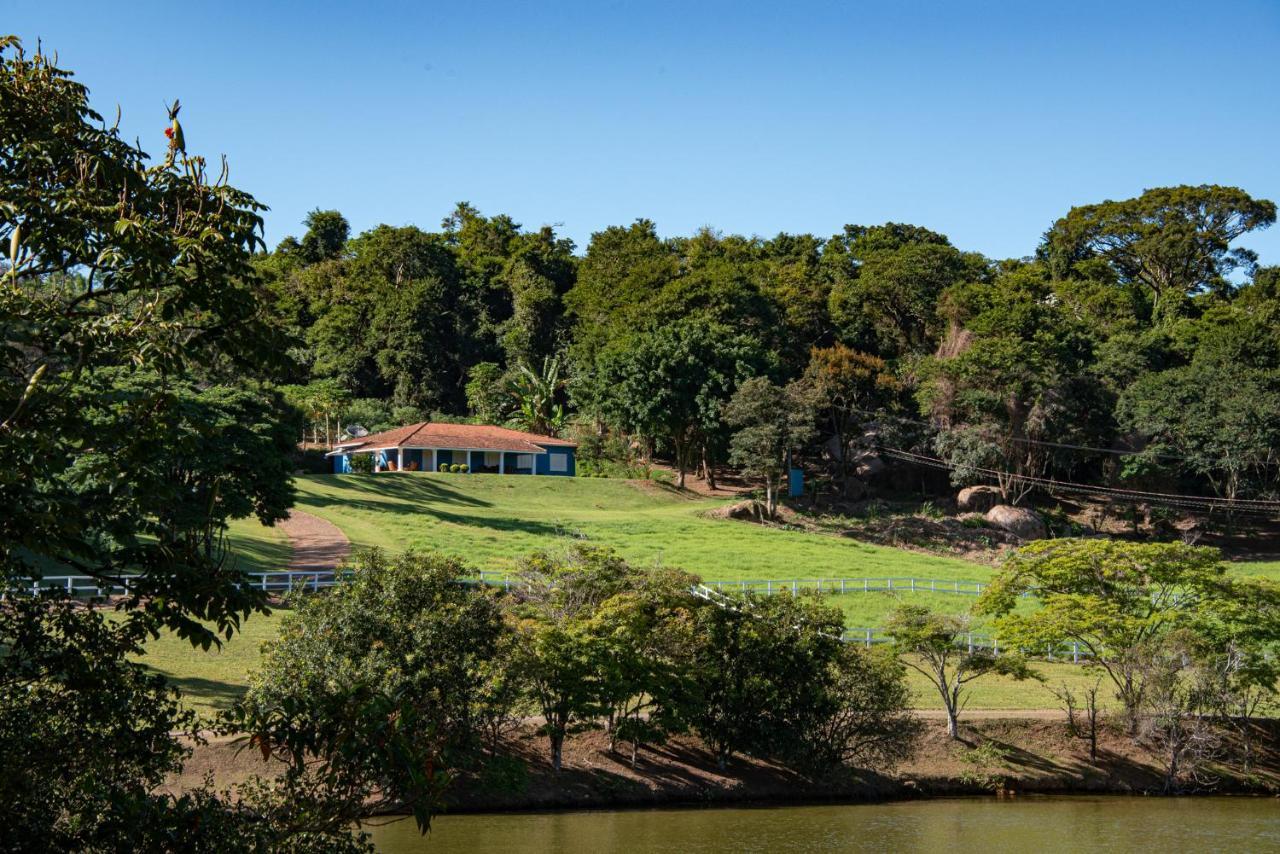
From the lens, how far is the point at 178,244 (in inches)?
379

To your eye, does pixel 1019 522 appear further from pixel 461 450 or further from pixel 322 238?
pixel 322 238

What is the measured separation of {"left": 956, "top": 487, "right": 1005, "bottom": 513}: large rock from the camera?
67312 millimetres

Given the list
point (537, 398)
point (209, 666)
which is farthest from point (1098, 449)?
point (209, 666)

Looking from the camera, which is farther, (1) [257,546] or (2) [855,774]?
(1) [257,546]

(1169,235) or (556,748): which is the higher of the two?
(1169,235)

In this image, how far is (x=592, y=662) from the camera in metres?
28.1

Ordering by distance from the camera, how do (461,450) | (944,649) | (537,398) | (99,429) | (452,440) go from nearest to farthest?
1. (99,429)
2. (944,649)
3. (452,440)
4. (461,450)
5. (537,398)

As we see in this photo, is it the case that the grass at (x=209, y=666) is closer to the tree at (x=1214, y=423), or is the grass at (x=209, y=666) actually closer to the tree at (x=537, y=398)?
the tree at (x=537, y=398)

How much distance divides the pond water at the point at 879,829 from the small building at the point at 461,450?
46362 mm

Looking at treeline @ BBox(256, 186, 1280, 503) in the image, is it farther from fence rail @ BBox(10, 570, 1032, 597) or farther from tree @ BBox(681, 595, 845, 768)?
tree @ BBox(681, 595, 845, 768)

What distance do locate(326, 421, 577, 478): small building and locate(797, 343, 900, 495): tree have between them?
620 inches

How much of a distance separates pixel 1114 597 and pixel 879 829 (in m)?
11.5

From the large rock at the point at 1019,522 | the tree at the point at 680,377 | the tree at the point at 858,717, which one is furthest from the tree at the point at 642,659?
the tree at the point at 680,377

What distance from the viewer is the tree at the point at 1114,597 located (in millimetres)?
32281
